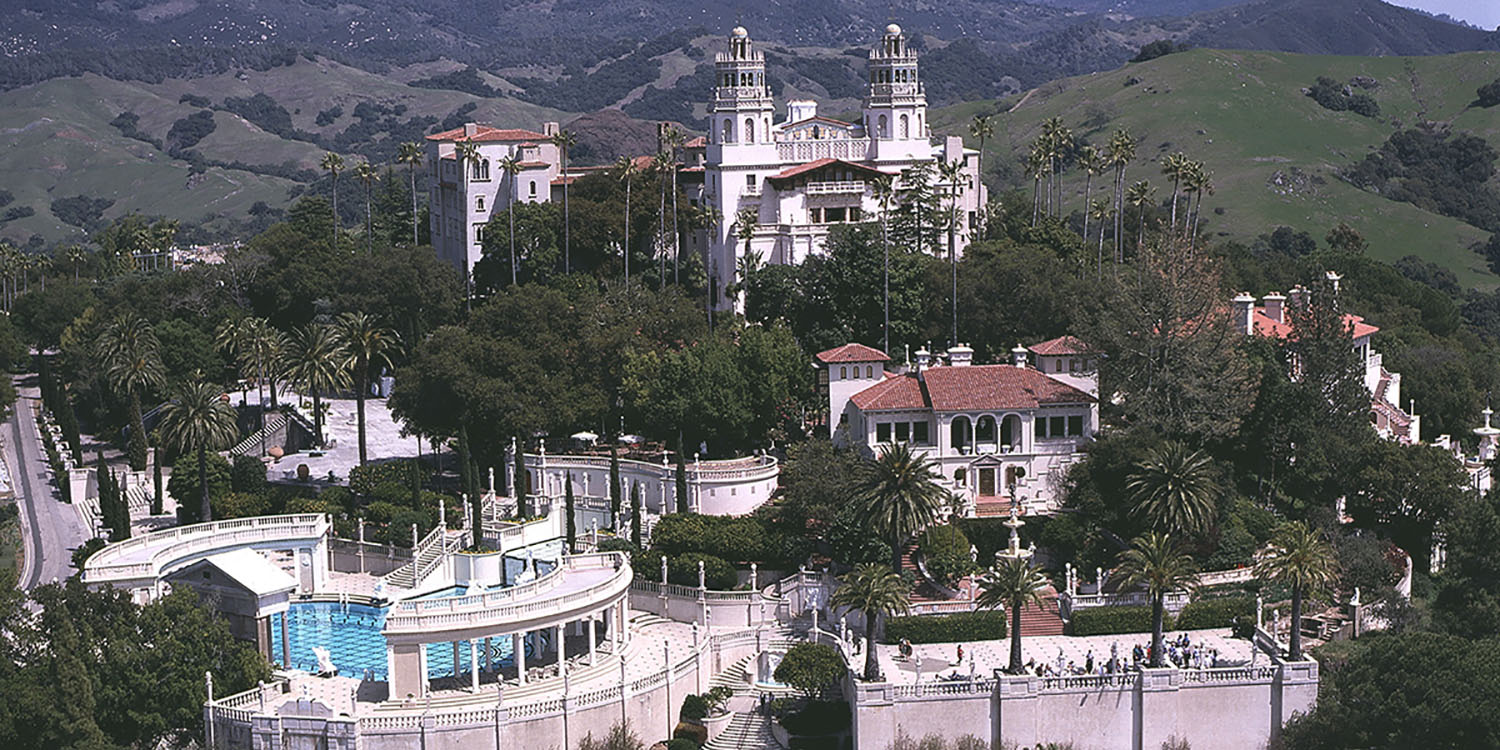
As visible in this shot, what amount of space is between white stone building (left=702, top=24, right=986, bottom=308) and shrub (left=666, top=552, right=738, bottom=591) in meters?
31.8

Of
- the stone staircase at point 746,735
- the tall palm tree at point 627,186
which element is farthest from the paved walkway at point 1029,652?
A: the tall palm tree at point 627,186

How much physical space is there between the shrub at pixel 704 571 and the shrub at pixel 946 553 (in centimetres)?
794

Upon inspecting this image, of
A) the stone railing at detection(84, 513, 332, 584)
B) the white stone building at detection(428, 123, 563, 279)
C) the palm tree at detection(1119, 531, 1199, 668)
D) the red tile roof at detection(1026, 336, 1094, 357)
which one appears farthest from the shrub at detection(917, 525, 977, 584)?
the white stone building at detection(428, 123, 563, 279)

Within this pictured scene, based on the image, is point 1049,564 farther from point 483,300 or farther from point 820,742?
point 483,300

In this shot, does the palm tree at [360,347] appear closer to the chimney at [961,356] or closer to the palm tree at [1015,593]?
the chimney at [961,356]

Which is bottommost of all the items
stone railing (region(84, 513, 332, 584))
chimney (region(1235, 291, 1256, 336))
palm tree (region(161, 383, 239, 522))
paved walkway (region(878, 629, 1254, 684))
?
paved walkway (region(878, 629, 1254, 684))

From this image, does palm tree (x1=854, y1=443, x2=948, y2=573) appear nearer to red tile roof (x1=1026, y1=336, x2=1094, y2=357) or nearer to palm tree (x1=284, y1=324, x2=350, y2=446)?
red tile roof (x1=1026, y1=336, x2=1094, y2=357)

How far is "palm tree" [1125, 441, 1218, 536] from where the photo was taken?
7544cm

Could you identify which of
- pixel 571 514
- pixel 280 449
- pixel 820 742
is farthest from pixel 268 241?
pixel 820 742

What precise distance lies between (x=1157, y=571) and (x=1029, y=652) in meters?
6.68

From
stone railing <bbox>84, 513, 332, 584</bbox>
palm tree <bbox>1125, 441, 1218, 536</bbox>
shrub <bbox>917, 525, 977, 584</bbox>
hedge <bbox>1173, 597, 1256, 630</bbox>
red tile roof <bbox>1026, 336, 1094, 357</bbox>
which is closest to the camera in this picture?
stone railing <bbox>84, 513, 332, 584</bbox>

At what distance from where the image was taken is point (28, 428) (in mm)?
119125

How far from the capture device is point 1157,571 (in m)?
69.2

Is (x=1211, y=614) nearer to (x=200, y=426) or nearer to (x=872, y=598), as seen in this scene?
(x=872, y=598)
